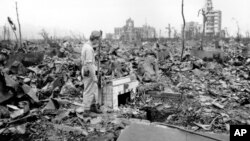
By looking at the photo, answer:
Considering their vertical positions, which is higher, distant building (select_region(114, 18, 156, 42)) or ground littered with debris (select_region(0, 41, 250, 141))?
distant building (select_region(114, 18, 156, 42))

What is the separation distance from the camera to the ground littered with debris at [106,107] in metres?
4.64

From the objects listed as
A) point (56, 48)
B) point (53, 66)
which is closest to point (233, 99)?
point (53, 66)

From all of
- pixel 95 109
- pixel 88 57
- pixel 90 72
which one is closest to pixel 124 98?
pixel 95 109

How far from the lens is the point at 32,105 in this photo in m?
6.07

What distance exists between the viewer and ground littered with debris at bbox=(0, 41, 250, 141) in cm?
464

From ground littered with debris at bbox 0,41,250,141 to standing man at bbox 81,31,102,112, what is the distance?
278 millimetres

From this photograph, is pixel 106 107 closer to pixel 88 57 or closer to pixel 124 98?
pixel 124 98

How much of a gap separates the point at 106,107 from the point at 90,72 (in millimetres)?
929

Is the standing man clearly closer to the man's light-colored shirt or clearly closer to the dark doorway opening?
the man's light-colored shirt

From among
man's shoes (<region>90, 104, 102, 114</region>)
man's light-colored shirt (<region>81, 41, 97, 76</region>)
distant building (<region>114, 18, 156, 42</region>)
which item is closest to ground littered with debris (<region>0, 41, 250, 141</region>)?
man's shoes (<region>90, 104, 102, 114</region>)

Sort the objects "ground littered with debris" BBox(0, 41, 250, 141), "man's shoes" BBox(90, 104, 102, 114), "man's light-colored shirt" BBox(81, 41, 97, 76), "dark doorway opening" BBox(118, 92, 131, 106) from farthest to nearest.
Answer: "dark doorway opening" BBox(118, 92, 131, 106) → "man's shoes" BBox(90, 104, 102, 114) → "man's light-colored shirt" BBox(81, 41, 97, 76) → "ground littered with debris" BBox(0, 41, 250, 141)

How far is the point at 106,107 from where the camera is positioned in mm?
5988

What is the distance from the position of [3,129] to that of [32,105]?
5.75 feet

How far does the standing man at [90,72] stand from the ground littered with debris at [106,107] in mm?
278
